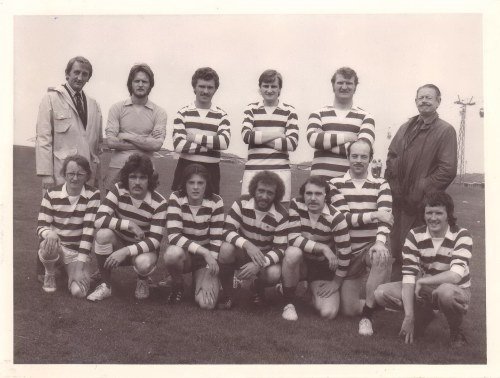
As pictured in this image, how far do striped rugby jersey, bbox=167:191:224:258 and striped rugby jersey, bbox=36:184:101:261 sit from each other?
0.54m

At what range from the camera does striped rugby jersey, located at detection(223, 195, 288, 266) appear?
329 cm

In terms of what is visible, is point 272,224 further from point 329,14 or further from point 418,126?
point 329,14

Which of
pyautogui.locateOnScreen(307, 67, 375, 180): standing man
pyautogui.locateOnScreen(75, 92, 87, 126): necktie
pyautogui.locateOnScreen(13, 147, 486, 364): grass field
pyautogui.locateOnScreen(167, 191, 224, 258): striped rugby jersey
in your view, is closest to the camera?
pyautogui.locateOnScreen(13, 147, 486, 364): grass field

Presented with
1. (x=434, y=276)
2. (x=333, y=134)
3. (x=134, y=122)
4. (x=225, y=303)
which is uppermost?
(x=134, y=122)

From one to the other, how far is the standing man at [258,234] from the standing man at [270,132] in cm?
20

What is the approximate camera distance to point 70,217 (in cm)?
353

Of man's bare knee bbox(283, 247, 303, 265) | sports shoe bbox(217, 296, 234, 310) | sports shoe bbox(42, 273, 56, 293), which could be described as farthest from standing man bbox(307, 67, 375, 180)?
sports shoe bbox(42, 273, 56, 293)

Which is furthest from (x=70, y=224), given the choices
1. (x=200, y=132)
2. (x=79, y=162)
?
(x=200, y=132)

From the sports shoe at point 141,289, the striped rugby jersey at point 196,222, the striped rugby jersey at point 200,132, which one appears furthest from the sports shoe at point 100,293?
the striped rugby jersey at point 200,132

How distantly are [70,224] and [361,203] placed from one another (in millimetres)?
1846

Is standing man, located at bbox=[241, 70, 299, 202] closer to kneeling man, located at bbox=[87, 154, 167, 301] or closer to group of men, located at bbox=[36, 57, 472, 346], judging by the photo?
group of men, located at bbox=[36, 57, 472, 346]

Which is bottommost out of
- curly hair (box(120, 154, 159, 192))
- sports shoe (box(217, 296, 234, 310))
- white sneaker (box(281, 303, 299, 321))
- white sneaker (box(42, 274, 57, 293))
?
white sneaker (box(281, 303, 299, 321))

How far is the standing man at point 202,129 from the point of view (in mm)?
3531

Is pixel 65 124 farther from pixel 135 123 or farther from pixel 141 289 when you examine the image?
pixel 141 289
